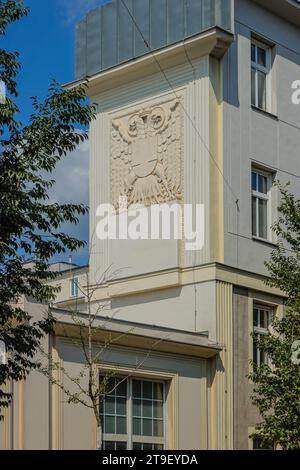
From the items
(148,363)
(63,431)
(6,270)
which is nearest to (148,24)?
(148,363)

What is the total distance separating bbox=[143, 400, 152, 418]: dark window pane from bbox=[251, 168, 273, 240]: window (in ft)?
23.3

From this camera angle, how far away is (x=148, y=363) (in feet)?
92.2

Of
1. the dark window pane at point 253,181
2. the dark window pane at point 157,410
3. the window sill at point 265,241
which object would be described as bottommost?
the dark window pane at point 157,410

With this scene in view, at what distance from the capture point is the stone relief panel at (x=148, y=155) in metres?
32.6

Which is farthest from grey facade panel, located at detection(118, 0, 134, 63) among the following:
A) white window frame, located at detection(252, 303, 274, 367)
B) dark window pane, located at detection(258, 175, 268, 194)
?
white window frame, located at detection(252, 303, 274, 367)

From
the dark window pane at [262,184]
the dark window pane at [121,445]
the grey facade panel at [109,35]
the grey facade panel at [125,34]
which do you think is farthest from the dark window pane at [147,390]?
the grey facade panel at [109,35]

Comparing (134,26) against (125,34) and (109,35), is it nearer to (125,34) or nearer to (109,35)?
(125,34)

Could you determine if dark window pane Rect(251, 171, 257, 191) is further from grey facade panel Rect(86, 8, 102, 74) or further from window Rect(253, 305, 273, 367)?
grey facade panel Rect(86, 8, 102, 74)

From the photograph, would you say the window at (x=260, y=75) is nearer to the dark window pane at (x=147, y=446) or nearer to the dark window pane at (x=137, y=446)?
the dark window pane at (x=147, y=446)

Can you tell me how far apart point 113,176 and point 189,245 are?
4033mm

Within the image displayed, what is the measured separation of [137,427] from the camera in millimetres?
27766

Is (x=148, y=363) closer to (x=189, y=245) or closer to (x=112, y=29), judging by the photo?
(x=189, y=245)

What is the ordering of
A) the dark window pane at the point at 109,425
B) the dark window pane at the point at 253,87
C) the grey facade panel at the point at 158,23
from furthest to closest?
the dark window pane at the point at 253,87 < the grey facade panel at the point at 158,23 < the dark window pane at the point at 109,425
